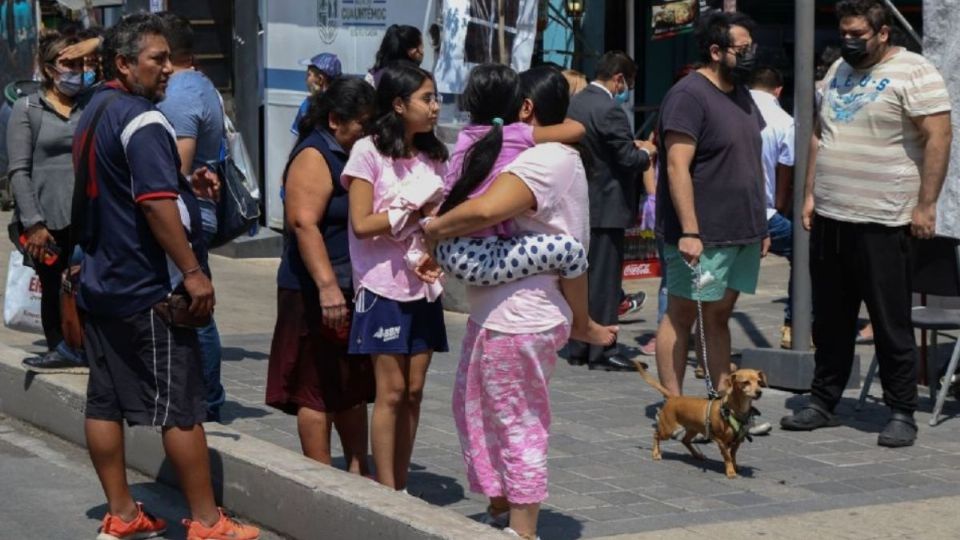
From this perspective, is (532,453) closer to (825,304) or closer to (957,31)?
(825,304)

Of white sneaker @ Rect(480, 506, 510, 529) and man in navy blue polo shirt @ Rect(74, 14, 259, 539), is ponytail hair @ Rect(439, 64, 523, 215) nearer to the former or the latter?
man in navy blue polo shirt @ Rect(74, 14, 259, 539)

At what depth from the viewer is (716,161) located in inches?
314

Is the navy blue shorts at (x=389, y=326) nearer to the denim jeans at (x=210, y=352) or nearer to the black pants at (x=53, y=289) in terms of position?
the denim jeans at (x=210, y=352)

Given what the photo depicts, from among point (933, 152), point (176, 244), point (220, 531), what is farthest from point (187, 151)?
point (933, 152)

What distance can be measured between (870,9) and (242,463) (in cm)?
341

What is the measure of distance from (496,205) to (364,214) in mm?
892

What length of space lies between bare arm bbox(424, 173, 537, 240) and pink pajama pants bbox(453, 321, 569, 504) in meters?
0.38

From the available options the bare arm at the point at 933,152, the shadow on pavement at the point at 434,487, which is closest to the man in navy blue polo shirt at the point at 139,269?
the shadow on pavement at the point at 434,487

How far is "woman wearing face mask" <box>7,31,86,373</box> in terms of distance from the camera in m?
8.91

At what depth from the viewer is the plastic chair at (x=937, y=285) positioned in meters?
8.29

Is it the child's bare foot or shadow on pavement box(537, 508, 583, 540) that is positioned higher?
the child's bare foot

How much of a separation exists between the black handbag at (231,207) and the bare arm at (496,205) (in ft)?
8.35

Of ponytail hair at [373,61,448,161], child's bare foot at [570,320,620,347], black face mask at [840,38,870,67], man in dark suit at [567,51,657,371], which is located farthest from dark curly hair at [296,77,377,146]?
man in dark suit at [567,51,657,371]

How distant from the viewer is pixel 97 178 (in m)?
6.13
